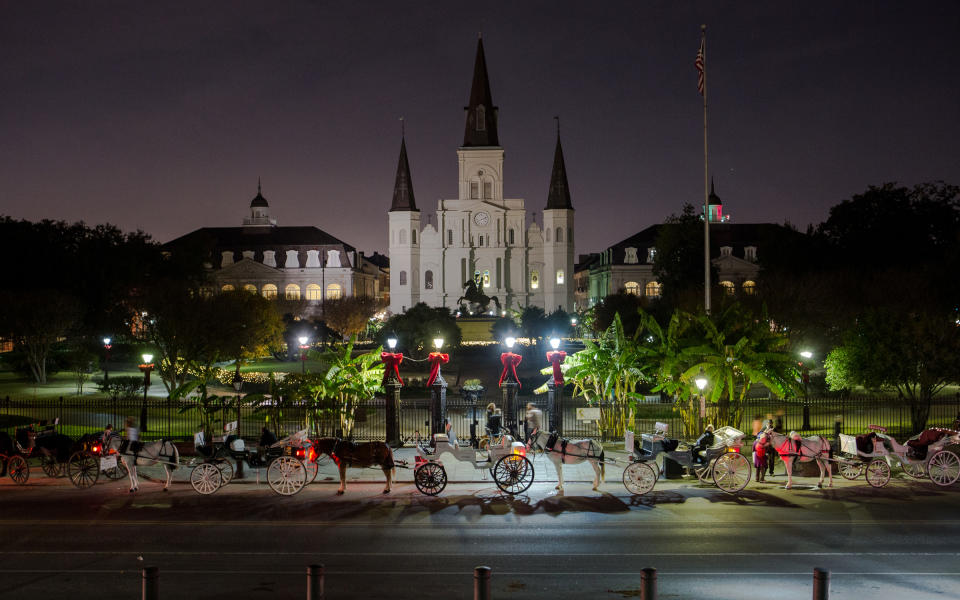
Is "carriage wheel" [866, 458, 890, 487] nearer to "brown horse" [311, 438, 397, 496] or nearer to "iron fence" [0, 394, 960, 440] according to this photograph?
"iron fence" [0, 394, 960, 440]

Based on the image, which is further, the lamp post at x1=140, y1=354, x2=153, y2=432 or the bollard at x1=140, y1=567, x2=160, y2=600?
the lamp post at x1=140, y1=354, x2=153, y2=432

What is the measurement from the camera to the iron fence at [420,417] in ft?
66.5

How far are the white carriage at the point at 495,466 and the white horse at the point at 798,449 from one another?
500 cm

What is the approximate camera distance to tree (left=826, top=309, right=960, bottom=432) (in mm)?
A: 18469

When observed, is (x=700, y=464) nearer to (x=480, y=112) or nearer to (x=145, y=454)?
(x=145, y=454)

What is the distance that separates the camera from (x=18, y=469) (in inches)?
563

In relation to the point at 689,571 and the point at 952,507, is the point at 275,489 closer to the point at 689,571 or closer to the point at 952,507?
the point at 689,571

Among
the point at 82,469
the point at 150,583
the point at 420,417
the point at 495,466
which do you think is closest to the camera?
the point at 150,583

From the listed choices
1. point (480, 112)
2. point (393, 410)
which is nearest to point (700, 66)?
point (393, 410)

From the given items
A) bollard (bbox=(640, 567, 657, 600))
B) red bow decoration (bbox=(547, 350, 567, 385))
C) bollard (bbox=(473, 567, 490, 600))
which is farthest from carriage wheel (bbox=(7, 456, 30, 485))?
bollard (bbox=(640, 567, 657, 600))

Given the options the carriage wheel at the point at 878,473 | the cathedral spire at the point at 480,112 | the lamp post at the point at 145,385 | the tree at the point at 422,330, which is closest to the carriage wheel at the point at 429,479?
the carriage wheel at the point at 878,473

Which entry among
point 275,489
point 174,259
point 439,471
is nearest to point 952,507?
point 439,471

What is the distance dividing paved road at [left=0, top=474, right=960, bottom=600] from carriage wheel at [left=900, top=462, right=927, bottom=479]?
0.31 m

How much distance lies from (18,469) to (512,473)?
10227mm
